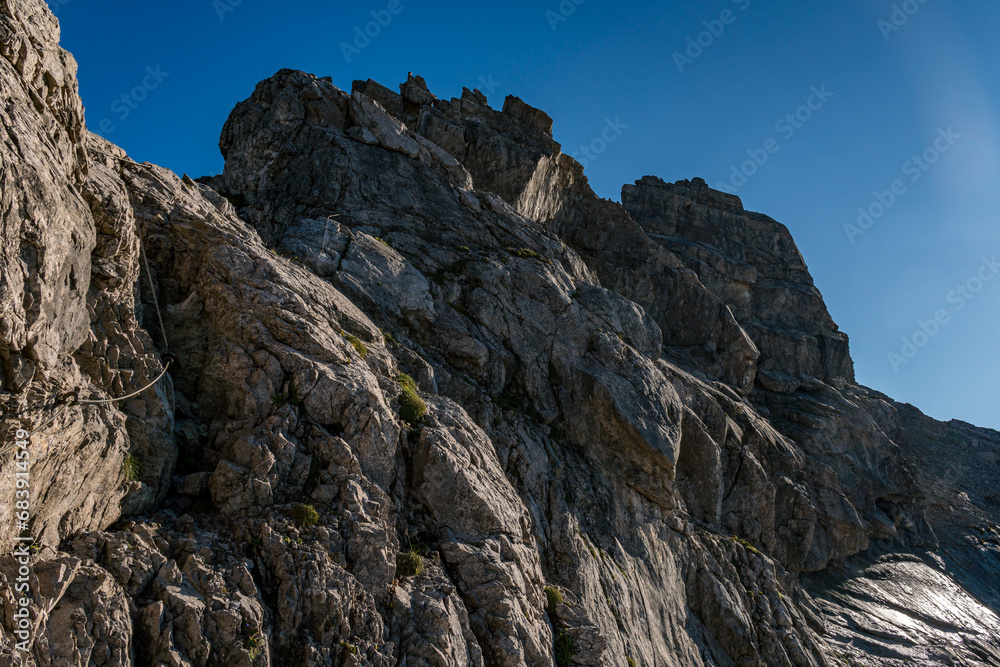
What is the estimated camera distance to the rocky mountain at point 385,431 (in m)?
11.2

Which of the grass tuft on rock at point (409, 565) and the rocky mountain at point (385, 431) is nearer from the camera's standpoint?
the rocky mountain at point (385, 431)

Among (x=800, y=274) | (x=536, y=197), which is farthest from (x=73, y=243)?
(x=800, y=274)

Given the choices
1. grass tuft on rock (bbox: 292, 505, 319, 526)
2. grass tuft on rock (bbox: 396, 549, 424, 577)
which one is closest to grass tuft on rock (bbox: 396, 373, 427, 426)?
grass tuft on rock (bbox: 396, 549, 424, 577)

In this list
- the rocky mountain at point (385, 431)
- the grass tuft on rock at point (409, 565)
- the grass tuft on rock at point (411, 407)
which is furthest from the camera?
the grass tuft on rock at point (411, 407)

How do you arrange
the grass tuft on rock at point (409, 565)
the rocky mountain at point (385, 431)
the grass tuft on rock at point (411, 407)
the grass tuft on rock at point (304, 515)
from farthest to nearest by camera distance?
the grass tuft on rock at point (411, 407) < the grass tuft on rock at point (409, 565) < the grass tuft on rock at point (304, 515) < the rocky mountain at point (385, 431)

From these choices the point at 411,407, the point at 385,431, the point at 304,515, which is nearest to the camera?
the point at 304,515

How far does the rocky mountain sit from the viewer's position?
1116 cm

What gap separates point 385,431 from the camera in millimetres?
17188

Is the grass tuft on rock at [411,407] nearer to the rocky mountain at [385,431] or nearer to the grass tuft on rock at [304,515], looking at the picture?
the rocky mountain at [385,431]

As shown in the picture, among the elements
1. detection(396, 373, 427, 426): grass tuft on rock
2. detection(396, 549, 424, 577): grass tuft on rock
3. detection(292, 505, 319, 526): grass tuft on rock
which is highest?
detection(396, 373, 427, 426): grass tuft on rock

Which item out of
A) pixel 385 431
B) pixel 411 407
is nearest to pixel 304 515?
pixel 385 431

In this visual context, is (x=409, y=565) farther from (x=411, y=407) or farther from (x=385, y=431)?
(x=411, y=407)

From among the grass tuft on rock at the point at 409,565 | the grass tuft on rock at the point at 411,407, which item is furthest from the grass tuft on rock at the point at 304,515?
the grass tuft on rock at the point at 411,407

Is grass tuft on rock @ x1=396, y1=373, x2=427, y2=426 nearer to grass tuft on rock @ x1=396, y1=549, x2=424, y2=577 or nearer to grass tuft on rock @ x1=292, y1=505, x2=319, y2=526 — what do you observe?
grass tuft on rock @ x1=396, y1=549, x2=424, y2=577
